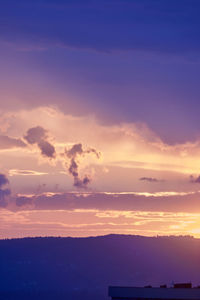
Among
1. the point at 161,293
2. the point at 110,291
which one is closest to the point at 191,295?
the point at 161,293

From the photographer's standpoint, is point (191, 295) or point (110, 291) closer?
point (191, 295)

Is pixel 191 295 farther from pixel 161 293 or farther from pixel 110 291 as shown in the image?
pixel 110 291

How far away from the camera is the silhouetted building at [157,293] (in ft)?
476

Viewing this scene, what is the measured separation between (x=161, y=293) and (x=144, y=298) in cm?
385

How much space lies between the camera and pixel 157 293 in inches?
5856

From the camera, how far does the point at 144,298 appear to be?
5915 inches

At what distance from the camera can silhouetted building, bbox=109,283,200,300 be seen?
145125mm

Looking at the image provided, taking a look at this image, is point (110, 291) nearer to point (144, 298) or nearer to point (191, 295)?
point (144, 298)

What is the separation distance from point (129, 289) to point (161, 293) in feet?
22.6

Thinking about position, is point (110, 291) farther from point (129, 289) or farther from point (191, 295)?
point (191, 295)

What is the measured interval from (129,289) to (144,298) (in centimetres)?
352

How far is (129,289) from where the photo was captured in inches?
5989

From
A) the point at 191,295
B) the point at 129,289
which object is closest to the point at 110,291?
the point at 129,289

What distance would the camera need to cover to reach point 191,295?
145 m
